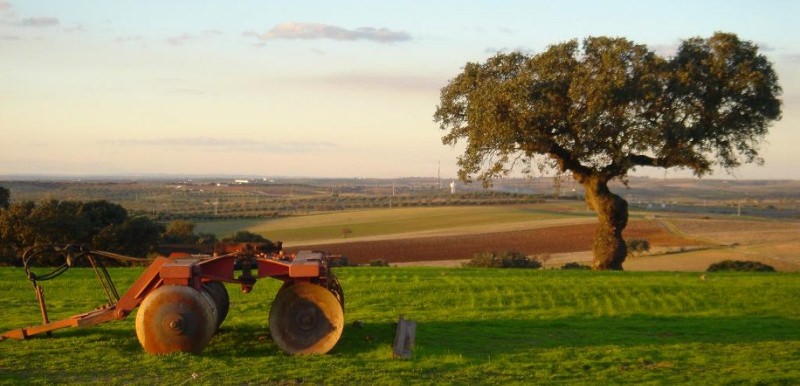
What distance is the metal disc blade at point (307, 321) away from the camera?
41.1 ft

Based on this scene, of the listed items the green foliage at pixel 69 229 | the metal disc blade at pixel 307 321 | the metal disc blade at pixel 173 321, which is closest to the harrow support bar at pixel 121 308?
the metal disc blade at pixel 173 321

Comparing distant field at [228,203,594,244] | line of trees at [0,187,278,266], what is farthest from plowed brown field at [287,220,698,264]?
line of trees at [0,187,278,266]

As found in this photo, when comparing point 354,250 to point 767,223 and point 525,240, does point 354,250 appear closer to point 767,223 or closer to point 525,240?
point 525,240

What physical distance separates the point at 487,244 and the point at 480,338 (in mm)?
44196

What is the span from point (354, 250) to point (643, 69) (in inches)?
1170

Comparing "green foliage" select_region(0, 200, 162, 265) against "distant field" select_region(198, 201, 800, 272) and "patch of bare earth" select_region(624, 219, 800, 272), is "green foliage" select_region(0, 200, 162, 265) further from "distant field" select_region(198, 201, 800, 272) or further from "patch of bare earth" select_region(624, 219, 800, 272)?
"patch of bare earth" select_region(624, 219, 800, 272)

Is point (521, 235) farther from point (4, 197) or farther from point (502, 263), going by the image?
point (4, 197)

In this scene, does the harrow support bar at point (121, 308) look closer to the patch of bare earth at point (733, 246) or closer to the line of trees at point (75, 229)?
the line of trees at point (75, 229)

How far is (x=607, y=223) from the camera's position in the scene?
3195 centimetres

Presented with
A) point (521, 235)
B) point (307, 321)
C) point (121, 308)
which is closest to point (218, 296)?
point (121, 308)

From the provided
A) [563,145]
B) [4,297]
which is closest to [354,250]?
[563,145]

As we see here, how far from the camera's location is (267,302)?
18781 mm

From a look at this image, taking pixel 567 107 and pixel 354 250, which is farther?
pixel 354 250

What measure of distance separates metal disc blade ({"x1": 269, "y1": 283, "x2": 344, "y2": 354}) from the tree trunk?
20.8m
